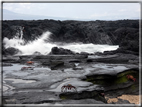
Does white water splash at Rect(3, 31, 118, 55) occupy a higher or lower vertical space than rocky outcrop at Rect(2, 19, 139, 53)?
lower

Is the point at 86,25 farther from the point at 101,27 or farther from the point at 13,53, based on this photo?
the point at 13,53

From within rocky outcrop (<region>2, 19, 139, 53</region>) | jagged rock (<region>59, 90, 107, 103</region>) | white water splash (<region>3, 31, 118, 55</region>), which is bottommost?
jagged rock (<region>59, 90, 107, 103</region>)

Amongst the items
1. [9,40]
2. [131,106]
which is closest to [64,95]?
[131,106]

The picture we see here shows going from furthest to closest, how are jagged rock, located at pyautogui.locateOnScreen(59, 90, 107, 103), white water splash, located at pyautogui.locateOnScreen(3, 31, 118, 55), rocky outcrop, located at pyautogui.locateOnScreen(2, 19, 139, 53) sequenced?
rocky outcrop, located at pyautogui.locateOnScreen(2, 19, 139, 53) → white water splash, located at pyautogui.locateOnScreen(3, 31, 118, 55) → jagged rock, located at pyautogui.locateOnScreen(59, 90, 107, 103)

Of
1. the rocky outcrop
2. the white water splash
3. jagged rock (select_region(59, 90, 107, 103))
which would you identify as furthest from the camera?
the rocky outcrop

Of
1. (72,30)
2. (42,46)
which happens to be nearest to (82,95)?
(42,46)

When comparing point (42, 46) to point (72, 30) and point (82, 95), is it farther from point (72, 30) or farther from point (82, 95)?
point (82, 95)

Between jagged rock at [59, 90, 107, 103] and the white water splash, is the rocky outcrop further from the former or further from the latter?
jagged rock at [59, 90, 107, 103]

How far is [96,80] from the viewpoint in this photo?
382 inches

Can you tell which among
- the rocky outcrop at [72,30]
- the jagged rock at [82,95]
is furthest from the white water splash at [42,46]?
the jagged rock at [82,95]

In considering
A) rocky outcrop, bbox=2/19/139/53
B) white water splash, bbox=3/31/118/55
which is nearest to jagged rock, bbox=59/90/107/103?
white water splash, bbox=3/31/118/55

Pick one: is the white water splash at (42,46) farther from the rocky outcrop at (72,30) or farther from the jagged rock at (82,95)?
the jagged rock at (82,95)

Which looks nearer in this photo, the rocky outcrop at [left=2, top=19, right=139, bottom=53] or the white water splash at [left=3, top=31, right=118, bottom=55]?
the white water splash at [left=3, top=31, right=118, bottom=55]

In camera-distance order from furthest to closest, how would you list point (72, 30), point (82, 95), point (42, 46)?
point (72, 30) < point (42, 46) < point (82, 95)
